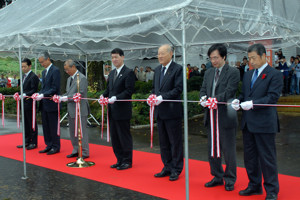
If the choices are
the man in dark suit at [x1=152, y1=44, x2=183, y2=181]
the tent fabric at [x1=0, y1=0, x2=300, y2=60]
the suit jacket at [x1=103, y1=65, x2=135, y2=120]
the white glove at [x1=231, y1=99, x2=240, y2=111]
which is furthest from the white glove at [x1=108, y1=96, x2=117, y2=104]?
the white glove at [x1=231, y1=99, x2=240, y2=111]

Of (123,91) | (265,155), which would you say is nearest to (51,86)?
(123,91)

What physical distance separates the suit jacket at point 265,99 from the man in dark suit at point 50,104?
4.25 meters

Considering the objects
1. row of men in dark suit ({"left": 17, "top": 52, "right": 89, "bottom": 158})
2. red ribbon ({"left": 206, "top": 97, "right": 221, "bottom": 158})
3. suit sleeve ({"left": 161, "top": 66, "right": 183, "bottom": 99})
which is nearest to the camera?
red ribbon ({"left": 206, "top": 97, "right": 221, "bottom": 158})

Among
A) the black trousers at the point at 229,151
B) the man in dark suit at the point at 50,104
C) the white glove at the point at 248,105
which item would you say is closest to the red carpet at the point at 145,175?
the black trousers at the point at 229,151

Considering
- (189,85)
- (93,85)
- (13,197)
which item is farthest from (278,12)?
(93,85)

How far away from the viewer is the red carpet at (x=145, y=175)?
4.46 metres

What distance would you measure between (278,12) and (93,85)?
11.0 meters

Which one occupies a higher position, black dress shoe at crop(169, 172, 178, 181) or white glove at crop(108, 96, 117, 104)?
white glove at crop(108, 96, 117, 104)

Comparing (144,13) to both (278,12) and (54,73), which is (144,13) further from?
(54,73)

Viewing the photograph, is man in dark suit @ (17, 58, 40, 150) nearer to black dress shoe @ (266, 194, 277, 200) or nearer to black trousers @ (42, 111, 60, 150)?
black trousers @ (42, 111, 60, 150)

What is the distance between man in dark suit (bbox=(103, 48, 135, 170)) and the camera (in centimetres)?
566

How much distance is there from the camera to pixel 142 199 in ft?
14.3

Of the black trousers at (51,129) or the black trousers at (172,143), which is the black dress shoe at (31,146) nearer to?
the black trousers at (51,129)

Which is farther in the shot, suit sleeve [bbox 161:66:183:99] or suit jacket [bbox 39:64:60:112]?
suit jacket [bbox 39:64:60:112]
